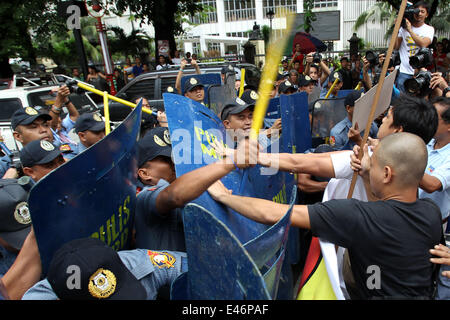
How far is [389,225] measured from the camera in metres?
1.40

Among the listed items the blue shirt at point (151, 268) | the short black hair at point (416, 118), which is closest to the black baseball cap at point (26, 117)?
the blue shirt at point (151, 268)

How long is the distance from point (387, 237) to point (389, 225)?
5cm

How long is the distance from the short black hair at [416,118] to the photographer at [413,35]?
7.64ft

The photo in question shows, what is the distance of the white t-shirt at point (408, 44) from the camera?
418 cm

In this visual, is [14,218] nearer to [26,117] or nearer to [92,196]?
[92,196]

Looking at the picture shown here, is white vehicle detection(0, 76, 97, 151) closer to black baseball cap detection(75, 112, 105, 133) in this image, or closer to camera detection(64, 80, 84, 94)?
camera detection(64, 80, 84, 94)

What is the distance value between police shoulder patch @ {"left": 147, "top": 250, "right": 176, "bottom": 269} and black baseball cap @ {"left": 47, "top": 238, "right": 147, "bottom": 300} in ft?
0.63

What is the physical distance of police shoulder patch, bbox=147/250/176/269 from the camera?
1.53 m

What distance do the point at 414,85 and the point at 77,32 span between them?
8.81 metres

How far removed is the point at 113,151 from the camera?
1.48 meters

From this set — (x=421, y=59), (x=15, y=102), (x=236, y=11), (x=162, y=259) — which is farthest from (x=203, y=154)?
(x=236, y=11)

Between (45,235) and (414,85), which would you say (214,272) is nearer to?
(45,235)

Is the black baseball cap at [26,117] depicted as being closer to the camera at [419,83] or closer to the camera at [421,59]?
the camera at [419,83]

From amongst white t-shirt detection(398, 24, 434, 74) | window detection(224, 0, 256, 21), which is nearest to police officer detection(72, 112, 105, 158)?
white t-shirt detection(398, 24, 434, 74)
